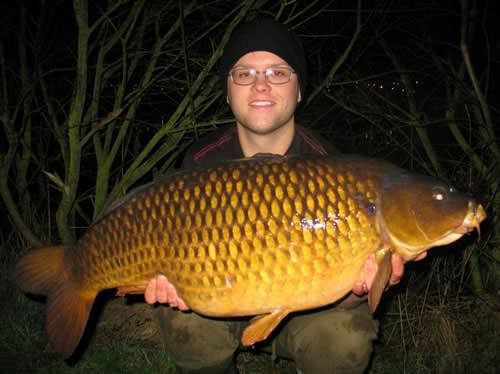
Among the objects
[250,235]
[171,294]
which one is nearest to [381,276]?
[250,235]

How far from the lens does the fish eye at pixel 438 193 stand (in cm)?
142

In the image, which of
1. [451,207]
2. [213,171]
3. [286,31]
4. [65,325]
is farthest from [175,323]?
[286,31]

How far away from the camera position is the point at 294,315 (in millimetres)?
1854

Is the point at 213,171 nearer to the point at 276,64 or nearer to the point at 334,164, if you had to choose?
the point at 334,164

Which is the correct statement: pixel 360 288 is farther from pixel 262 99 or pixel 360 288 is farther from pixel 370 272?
pixel 262 99

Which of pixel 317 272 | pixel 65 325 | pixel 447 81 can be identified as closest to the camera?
pixel 317 272

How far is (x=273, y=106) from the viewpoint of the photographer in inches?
76.7

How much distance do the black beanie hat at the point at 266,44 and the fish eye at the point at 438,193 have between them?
0.93 meters

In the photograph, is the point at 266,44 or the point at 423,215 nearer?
the point at 423,215

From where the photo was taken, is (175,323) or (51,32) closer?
(175,323)

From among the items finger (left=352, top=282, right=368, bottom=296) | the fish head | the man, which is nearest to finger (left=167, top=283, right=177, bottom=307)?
the man

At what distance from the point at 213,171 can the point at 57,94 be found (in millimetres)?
2690

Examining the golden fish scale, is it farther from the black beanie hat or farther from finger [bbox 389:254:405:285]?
the black beanie hat

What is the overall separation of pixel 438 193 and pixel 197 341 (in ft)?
3.70
